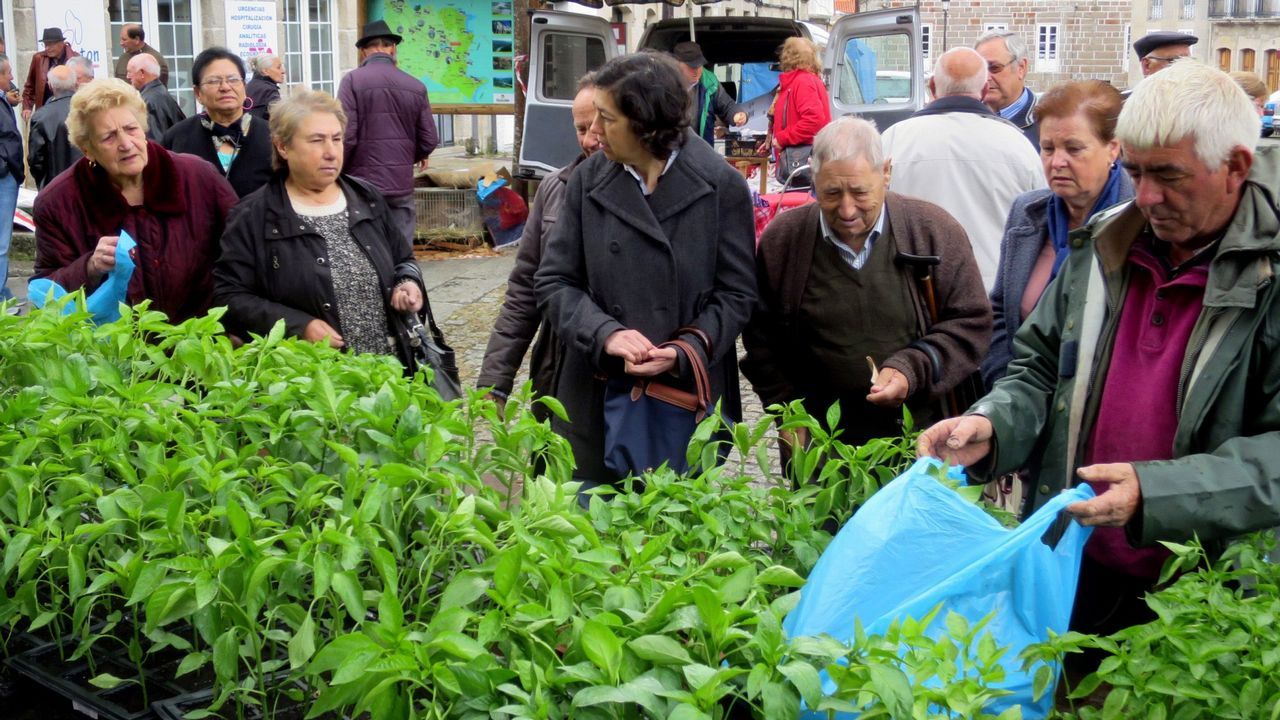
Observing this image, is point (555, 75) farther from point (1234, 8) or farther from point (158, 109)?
point (1234, 8)

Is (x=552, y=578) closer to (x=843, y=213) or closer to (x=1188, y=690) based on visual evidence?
(x=1188, y=690)

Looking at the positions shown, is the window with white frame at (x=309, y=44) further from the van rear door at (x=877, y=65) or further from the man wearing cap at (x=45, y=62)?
the van rear door at (x=877, y=65)

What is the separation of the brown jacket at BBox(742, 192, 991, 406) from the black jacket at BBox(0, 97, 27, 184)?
8384 millimetres

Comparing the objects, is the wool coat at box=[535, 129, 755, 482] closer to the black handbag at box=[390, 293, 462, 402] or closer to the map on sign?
the black handbag at box=[390, 293, 462, 402]

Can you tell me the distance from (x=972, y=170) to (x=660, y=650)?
3.55 metres

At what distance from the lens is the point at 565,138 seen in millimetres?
12555

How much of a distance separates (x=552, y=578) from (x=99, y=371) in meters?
1.39

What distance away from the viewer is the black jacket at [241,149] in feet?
19.4

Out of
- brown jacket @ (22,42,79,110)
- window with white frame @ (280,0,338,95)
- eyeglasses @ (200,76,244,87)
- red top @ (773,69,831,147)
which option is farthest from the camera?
window with white frame @ (280,0,338,95)

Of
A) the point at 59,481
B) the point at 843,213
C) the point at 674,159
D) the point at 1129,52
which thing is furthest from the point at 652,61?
the point at 1129,52

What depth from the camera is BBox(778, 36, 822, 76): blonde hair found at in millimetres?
11180

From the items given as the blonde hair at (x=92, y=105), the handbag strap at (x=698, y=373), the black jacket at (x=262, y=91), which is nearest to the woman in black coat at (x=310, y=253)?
the blonde hair at (x=92, y=105)

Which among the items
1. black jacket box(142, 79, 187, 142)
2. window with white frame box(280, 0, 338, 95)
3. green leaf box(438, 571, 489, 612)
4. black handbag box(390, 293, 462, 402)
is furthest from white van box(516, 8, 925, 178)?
green leaf box(438, 571, 489, 612)

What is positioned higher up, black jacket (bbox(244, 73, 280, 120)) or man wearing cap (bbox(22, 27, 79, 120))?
man wearing cap (bbox(22, 27, 79, 120))
